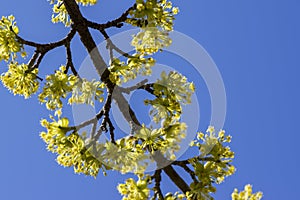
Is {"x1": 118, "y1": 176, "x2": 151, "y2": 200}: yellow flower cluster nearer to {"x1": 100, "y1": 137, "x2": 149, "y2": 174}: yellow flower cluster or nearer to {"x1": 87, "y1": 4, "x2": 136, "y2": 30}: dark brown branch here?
{"x1": 100, "y1": 137, "x2": 149, "y2": 174}: yellow flower cluster

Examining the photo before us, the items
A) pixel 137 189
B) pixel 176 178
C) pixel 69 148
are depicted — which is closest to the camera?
pixel 137 189

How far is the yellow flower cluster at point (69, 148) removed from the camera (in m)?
3.82

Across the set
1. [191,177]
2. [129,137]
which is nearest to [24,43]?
[129,137]

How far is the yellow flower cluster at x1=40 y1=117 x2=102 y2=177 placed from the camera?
3816 millimetres

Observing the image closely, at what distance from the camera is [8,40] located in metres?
4.31

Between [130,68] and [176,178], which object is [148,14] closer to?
[130,68]

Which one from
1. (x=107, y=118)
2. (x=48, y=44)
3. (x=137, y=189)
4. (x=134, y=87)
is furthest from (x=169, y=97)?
(x=48, y=44)

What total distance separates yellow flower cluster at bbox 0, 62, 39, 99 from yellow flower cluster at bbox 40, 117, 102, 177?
493mm

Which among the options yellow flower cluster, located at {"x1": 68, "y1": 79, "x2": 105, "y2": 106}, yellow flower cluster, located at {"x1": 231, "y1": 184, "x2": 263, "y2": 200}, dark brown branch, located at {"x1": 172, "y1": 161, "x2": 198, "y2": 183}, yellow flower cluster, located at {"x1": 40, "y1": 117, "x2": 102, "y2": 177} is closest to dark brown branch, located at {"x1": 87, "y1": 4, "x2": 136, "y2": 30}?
yellow flower cluster, located at {"x1": 68, "y1": 79, "x2": 105, "y2": 106}

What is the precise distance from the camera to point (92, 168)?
3850 millimetres

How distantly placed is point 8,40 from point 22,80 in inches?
14.6

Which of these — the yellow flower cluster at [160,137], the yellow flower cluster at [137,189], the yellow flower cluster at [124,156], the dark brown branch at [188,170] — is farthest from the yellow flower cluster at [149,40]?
the yellow flower cluster at [137,189]

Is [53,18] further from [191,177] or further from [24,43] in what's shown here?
[191,177]

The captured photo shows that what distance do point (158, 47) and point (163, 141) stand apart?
0.85 m
